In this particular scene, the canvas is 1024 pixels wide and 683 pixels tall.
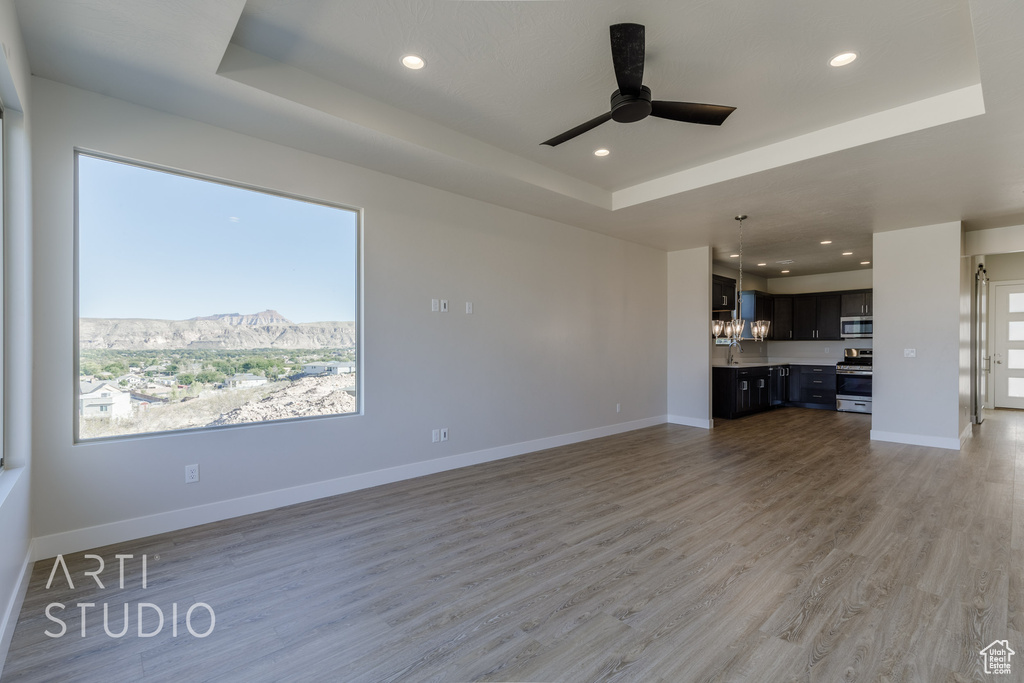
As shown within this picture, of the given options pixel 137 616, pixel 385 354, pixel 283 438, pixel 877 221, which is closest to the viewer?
pixel 137 616

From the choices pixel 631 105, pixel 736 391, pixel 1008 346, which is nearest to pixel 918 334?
pixel 736 391

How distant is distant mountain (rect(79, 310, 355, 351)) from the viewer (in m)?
3.01

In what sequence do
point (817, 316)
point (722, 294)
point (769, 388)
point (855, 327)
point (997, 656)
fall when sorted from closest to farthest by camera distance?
point (997, 656) < point (722, 294) < point (855, 327) < point (769, 388) < point (817, 316)

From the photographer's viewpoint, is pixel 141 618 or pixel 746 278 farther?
pixel 746 278

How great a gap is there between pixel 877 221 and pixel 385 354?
19.0ft

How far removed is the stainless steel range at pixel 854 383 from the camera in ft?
26.8

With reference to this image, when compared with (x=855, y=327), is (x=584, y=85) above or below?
above

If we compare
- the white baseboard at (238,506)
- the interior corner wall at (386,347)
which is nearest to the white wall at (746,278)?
the interior corner wall at (386,347)

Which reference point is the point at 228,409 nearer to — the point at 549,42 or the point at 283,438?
the point at 283,438

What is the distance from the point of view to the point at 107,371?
3004mm

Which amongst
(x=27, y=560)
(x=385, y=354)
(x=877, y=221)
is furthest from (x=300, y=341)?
(x=877, y=221)

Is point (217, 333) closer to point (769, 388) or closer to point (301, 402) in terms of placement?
point (301, 402)

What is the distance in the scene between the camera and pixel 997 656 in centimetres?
190

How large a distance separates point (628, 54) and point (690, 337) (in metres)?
5.42
